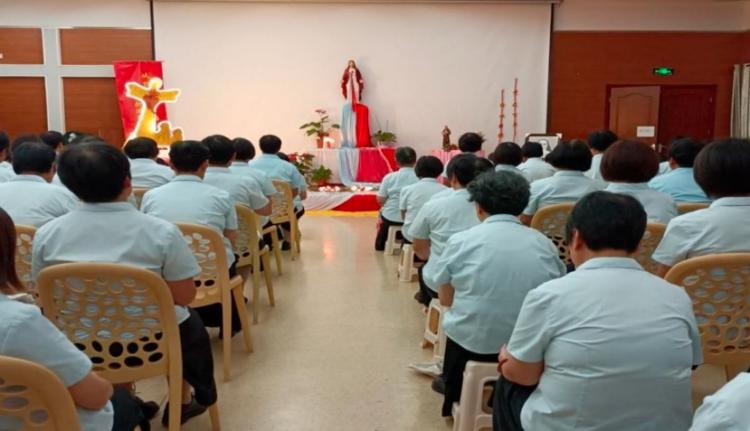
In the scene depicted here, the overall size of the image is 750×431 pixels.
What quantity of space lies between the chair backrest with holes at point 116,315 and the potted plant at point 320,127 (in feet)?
25.8

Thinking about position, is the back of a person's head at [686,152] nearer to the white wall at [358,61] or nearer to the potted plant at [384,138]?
the potted plant at [384,138]

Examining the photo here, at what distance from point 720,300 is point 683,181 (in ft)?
5.94

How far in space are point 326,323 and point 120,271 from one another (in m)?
2.12

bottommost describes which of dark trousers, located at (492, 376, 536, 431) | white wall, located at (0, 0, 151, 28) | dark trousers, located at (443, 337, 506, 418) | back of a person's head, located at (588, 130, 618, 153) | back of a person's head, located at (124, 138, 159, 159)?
dark trousers, located at (443, 337, 506, 418)

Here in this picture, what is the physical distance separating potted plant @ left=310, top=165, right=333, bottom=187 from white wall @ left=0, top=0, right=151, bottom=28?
3497 millimetres

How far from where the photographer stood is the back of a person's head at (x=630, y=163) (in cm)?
276

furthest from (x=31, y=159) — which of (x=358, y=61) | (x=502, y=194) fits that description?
(x=358, y=61)

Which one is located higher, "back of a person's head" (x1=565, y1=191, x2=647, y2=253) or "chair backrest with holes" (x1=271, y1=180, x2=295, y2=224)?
"back of a person's head" (x1=565, y1=191, x2=647, y2=253)

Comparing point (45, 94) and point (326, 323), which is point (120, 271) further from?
point (45, 94)

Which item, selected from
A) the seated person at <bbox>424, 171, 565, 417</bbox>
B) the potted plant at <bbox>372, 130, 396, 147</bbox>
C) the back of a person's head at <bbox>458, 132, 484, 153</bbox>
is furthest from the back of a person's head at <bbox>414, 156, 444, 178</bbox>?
the potted plant at <bbox>372, 130, 396, 147</bbox>

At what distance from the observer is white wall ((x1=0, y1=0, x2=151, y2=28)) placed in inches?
368

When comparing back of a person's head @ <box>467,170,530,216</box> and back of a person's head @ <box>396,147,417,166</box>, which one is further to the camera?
back of a person's head @ <box>396,147,417,166</box>

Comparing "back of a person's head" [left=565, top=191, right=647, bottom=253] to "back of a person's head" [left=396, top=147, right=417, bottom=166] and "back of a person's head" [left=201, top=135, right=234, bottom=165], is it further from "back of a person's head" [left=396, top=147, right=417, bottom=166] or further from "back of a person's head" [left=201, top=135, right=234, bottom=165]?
"back of a person's head" [left=396, top=147, right=417, bottom=166]

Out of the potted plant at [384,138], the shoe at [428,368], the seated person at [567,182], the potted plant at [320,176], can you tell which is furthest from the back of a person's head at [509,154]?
the potted plant at [384,138]
